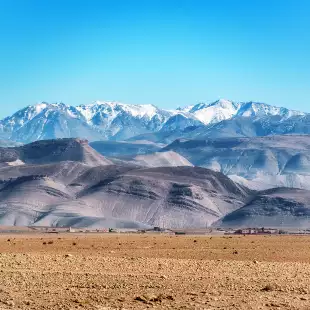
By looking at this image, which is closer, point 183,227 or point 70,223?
point 70,223

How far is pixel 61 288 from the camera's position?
1141 inches

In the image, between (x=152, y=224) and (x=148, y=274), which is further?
(x=152, y=224)

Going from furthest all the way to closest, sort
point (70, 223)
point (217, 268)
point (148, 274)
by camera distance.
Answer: point (70, 223), point (217, 268), point (148, 274)

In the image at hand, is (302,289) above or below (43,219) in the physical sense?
above

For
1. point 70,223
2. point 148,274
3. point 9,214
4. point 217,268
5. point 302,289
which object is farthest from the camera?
point 9,214

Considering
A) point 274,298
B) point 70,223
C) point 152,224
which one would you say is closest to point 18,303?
point 274,298

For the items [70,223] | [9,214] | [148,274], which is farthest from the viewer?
[9,214]

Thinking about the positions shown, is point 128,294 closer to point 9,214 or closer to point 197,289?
point 197,289

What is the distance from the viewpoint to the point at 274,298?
2662 cm

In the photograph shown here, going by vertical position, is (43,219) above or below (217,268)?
below

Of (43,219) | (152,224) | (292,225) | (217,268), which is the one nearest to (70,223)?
(43,219)

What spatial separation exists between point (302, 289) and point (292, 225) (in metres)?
171

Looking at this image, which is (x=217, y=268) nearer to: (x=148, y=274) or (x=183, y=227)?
(x=148, y=274)

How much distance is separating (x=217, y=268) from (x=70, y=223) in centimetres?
14649
